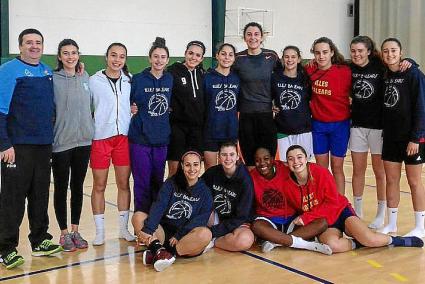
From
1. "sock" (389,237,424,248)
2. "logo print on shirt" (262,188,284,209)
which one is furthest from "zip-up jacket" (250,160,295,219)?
"sock" (389,237,424,248)

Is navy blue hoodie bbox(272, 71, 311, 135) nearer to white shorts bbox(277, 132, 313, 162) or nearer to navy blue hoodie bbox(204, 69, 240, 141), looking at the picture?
white shorts bbox(277, 132, 313, 162)

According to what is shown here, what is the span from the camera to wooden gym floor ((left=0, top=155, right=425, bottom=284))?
3664 mm

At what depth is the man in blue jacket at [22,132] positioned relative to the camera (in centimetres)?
379

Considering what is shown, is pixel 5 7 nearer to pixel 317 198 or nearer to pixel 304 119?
pixel 304 119

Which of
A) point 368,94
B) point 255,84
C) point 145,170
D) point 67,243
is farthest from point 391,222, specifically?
point 67,243

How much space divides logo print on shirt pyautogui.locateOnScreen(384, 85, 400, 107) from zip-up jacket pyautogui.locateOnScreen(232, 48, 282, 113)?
1.01m

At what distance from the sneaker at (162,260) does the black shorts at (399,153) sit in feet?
6.92

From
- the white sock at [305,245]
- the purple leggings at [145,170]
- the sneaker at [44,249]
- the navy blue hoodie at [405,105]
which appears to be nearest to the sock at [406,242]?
the white sock at [305,245]

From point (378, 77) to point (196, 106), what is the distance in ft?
5.39

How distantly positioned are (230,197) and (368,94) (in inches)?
61.8

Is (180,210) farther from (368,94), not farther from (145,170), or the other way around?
(368,94)

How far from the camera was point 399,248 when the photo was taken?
4344mm

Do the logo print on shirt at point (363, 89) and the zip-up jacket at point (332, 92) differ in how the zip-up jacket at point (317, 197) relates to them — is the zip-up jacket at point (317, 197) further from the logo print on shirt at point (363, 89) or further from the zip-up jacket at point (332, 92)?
the logo print on shirt at point (363, 89)

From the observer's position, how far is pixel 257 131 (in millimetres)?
4801
